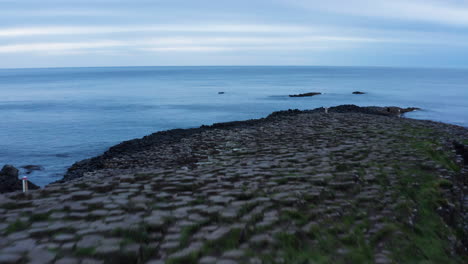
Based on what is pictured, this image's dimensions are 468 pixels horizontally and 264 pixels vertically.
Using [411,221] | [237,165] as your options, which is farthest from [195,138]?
[411,221]

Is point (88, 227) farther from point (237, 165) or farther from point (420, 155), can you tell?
point (420, 155)

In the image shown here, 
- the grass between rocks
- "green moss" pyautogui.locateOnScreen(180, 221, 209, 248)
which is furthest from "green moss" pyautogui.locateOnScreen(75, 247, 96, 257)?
the grass between rocks

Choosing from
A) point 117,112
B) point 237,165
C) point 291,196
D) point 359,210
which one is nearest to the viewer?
point 359,210

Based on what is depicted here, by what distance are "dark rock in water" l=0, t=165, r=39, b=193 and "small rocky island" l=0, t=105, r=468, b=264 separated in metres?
7.40

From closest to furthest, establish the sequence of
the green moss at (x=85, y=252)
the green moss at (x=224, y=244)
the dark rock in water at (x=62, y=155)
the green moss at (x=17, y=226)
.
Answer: the green moss at (x=85, y=252), the green moss at (x=224, y=244), the green moss at (x=17, y=226), the dark rock in water at (x=62, y=155)

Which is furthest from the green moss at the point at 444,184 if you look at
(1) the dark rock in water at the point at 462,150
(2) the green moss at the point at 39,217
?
(2) the green moss at the point at 39,217

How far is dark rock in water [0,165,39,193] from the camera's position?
17178 millimetres

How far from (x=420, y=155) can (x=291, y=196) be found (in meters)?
8.49

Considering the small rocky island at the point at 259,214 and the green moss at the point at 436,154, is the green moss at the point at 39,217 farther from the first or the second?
the green moss at the point at 436,154

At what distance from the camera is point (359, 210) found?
9430 mm

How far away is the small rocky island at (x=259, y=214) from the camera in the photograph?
728 cm

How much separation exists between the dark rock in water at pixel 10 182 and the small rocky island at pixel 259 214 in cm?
740

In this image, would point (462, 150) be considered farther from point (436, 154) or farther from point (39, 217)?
point (39, 217)

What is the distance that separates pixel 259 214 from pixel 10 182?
585 inches
